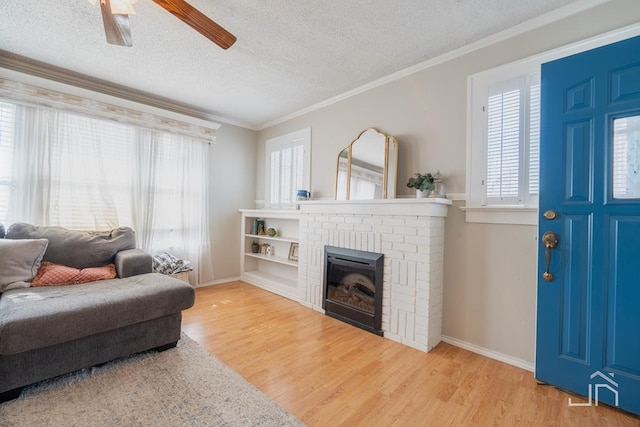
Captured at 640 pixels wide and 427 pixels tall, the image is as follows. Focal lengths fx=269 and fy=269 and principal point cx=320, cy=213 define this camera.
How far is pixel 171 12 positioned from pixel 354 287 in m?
2.65

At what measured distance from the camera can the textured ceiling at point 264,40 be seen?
6.30 feet

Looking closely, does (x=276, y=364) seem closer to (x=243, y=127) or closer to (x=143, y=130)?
(x=143, y=130)

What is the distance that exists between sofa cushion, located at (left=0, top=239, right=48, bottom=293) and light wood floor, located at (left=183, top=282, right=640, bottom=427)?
1.29m

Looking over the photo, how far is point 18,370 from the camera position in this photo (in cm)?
155

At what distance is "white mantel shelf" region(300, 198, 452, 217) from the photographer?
227cm

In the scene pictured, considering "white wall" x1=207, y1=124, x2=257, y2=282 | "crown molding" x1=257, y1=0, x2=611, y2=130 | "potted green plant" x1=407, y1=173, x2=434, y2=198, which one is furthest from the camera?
"white wall" x1=207, y1=124, x2=257, y2=282

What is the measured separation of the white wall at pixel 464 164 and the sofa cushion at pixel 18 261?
130 inches

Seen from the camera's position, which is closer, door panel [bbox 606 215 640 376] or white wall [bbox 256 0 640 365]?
door panel [bbox 606 215 640 376]

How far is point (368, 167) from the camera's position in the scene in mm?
3004

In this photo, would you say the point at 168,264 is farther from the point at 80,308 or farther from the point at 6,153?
the point at 6,153

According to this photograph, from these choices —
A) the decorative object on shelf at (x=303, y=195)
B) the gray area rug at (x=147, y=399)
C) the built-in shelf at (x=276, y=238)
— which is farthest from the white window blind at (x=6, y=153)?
the decorative object on shelf at (x=303, y=195)

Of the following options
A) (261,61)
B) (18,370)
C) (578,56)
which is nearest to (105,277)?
(18,370)

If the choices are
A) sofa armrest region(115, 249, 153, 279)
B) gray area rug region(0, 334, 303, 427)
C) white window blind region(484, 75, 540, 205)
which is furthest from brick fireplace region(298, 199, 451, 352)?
sofa armrest region(115, 249, 153, 279)

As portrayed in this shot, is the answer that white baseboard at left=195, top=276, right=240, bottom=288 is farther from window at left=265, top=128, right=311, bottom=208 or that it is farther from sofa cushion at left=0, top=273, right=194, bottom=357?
sofa cushion at left=0, top=273, right=194, bottom=357
